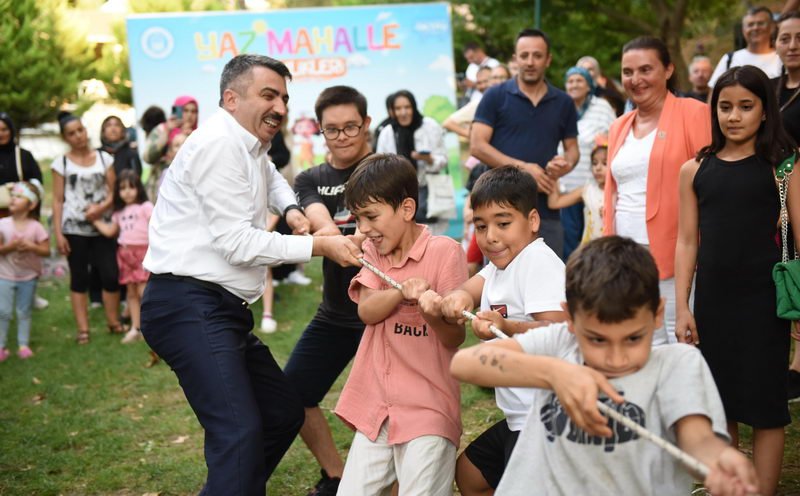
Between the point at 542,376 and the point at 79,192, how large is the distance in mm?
7378

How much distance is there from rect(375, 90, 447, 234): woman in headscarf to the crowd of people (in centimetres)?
292

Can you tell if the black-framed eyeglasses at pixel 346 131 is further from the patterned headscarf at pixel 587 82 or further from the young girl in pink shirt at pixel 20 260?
the young girl in pink shirt at pixel 20 260

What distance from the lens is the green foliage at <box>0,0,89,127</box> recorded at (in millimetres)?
21562

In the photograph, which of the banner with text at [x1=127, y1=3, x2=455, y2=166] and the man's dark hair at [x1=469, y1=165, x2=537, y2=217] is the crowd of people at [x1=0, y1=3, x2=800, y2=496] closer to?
the man's dark hair at [x1=469, y1=165, x2=537, y2=217]

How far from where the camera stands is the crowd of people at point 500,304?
2.61 metres

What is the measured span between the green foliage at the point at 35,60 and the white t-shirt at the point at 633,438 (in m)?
21.5

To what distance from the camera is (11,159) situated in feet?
30.2

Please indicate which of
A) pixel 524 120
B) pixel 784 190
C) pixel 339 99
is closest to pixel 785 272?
pixel 784 190

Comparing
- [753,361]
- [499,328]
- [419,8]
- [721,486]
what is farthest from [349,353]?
[419,8]

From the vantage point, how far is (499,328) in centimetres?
326

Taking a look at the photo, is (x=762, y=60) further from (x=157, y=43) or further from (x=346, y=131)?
(x=157, y=43)

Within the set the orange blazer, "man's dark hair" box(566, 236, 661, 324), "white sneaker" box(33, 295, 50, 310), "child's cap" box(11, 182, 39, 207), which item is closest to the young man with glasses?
the orange blazer

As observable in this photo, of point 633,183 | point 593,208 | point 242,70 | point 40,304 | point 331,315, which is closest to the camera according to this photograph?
point 242,70

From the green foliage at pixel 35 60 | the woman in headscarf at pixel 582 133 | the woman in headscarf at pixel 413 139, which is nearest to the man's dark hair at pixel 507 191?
the woman in headscarf at pixel 582 133
